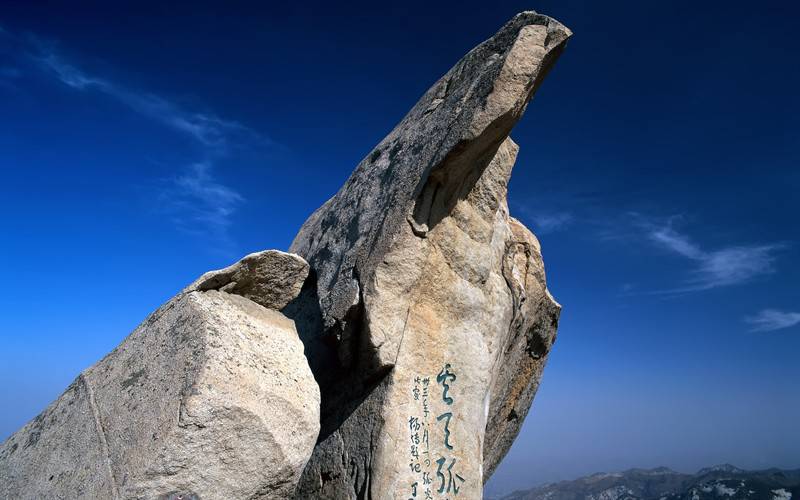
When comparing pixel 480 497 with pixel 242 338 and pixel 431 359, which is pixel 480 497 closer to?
pixel 431 359

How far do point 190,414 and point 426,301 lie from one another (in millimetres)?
3030

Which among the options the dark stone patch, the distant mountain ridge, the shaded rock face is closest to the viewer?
the dark stone patch

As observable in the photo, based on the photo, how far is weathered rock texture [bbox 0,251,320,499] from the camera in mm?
4340

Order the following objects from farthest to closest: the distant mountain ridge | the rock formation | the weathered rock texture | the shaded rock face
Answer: the distant mountain ridge
the shaded rock face
the rock formation
the weathered rock texture

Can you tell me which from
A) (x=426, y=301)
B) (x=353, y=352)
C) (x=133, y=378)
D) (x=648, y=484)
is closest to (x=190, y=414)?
(x=133, y=378)

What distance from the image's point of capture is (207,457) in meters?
4.38

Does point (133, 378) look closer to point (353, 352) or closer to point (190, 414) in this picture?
point (190, 414)

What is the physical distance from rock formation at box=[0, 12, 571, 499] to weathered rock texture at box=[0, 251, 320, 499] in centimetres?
2

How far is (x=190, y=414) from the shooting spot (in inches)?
171

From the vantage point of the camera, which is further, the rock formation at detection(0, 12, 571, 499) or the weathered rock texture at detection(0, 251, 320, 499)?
the rock formation at detection(0, 12, 571, 499)

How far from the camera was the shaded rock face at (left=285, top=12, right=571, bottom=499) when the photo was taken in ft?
19.9

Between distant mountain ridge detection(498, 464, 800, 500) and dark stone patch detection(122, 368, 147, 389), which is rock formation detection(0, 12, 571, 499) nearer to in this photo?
dark stone patch detection(122, 368, 147, 389)

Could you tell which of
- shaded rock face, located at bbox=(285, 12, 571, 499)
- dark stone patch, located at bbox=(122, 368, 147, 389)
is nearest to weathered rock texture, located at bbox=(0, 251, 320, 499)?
dark stone patch, located at bbox=(122, 368, 147, 389)

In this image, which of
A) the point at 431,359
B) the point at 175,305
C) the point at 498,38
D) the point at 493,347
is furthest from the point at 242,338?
the point at 498,38
